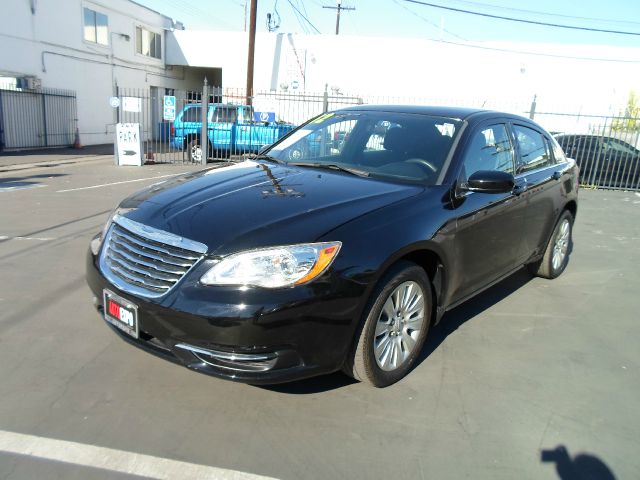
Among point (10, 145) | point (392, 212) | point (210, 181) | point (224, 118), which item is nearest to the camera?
point (392, 212)

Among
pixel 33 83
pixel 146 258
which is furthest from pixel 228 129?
pixel 146 258

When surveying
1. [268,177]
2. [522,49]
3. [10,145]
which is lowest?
[10,145]

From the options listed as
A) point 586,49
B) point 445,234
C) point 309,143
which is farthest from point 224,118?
point 586,49

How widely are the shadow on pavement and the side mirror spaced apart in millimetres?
1596

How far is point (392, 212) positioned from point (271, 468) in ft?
4.92

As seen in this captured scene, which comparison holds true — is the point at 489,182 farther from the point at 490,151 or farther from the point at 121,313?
the point at 121,313

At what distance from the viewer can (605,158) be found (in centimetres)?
1348

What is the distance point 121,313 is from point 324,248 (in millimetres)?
1182

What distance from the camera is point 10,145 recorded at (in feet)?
58.7

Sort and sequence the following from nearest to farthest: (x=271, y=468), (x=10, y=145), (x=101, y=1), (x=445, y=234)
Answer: (x=271, y=468) → (x=445, y=234) → (x=10, y=145) → (x=101, y=1)

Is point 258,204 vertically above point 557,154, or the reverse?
point 557,154

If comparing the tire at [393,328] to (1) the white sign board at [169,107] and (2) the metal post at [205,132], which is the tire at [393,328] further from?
(1) the white sign board at [169,107]

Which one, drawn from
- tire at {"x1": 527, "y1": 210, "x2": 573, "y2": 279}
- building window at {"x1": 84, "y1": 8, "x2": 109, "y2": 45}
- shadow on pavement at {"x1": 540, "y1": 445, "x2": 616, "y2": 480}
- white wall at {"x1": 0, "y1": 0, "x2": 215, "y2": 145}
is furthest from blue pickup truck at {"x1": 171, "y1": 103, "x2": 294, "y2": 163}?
shadow on pavement at {"x1": 540, "y1": 445, "x2": 616, "y2": 480}

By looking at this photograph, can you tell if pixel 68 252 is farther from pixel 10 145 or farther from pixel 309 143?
pixel 10 145
